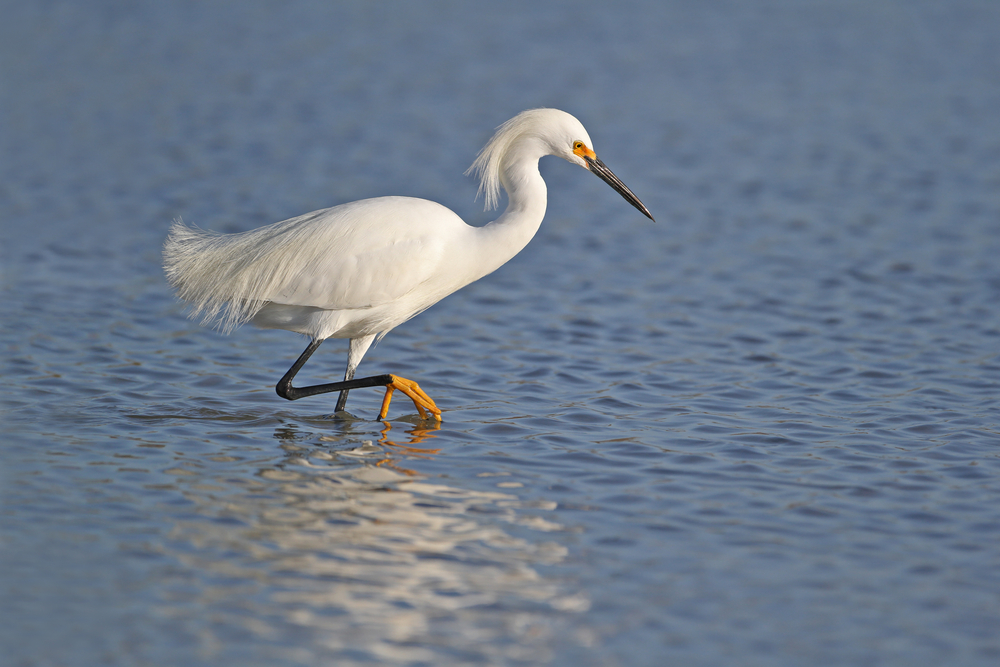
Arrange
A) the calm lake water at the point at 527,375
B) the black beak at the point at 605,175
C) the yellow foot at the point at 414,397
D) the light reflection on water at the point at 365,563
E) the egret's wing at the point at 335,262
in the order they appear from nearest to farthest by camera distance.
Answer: the light reflection on water at the point at 365,563, the calm lake water at the point at 527,375, the egret's wing at the point at 335,262, the yellow foot at the point at 414,397, the black beak at the point at 605,175

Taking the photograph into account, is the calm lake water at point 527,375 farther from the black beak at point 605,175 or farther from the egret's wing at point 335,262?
the black beak at point 605,175

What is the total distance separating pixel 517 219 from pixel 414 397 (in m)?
1.40

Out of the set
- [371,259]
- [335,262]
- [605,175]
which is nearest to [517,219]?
[605,175]

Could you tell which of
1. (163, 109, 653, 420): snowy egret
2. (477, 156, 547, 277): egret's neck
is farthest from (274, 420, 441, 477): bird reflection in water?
(477, 156, 547, 277): egret's neck

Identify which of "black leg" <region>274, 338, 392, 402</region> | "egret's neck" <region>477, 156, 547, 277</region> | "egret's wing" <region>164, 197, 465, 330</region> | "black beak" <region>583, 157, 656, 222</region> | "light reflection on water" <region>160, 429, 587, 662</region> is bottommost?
"light reflection on water" <region>160, 429, 587, 662</region>

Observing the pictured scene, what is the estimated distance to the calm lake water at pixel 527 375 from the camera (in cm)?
523

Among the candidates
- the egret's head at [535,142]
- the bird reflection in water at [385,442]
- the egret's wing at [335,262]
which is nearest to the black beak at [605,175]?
the egret's head at [535,142]

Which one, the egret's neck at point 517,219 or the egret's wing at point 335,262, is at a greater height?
the egret's neck at point 517,219

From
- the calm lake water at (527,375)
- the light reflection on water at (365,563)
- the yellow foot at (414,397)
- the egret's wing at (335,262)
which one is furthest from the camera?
the yellow foot at (414,397)

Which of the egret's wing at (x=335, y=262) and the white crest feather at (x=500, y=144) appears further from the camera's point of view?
the white crest feather at (x=500, y=144)

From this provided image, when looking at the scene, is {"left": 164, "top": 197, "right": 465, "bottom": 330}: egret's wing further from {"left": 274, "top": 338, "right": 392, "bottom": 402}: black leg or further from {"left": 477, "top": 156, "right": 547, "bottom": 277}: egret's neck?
{"left": 274, "top": 338, "right": 392, "bottom": 402}: black leg

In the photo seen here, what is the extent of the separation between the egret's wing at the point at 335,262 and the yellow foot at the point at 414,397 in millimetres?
578

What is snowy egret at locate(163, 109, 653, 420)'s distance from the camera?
7570 millimetres

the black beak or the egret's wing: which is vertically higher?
the black beak
